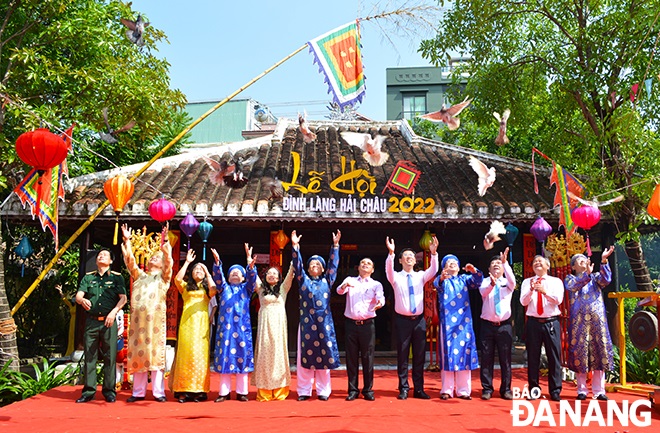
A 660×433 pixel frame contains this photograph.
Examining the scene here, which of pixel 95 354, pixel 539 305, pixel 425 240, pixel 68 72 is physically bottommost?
pixel 95 354

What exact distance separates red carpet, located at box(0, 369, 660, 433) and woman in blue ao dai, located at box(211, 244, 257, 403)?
10.0 inches

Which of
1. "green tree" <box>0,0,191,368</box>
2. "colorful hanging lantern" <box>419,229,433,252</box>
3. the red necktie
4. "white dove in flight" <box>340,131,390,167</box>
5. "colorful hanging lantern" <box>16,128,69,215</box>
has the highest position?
"green tree" <box>0,0,191,368</box>

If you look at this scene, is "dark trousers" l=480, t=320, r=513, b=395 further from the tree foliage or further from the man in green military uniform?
the tree foliage

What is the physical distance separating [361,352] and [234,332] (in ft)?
4.49

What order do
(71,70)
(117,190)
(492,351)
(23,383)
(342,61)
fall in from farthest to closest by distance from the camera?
(71,70)
(342,61)
(23,383)
(117,190)
(492,351)

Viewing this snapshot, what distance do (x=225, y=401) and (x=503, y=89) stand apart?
685 centimetres

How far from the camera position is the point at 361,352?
242 inches

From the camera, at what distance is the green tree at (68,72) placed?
7789 millimetres

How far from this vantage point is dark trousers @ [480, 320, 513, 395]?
625cm

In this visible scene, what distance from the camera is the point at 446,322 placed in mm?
6359

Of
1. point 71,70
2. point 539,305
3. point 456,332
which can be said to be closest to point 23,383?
point 71,70

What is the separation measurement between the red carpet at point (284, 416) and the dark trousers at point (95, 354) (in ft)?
0.59

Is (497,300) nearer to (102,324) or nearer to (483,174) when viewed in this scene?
(483,174)

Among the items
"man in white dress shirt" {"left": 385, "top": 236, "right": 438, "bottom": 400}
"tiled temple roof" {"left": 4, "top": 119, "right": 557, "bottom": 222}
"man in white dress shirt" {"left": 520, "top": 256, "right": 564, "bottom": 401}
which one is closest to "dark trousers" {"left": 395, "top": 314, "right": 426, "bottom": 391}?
"man in white dress shirt" {"left": 385, "top": 236, "right": 438, "bottom": 400}
